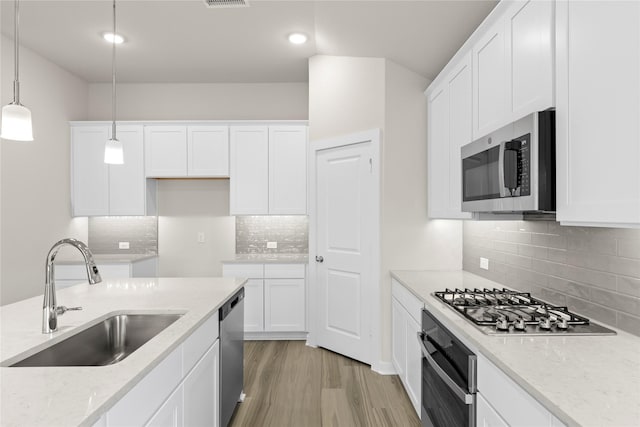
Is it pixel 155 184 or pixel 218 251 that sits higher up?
pixel 155 184

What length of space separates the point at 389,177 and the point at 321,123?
3.17 feet

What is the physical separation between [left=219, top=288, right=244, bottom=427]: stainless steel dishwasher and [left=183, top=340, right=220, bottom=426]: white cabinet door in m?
0.09

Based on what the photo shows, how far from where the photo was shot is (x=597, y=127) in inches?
50.1

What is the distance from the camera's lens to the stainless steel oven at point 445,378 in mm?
1566

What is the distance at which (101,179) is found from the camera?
175 inches

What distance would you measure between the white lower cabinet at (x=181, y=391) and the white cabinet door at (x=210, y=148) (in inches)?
101

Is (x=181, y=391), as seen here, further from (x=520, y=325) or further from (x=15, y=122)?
(x=520, y=325)

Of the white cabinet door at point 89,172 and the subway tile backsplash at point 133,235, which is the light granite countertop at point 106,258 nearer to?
the subway tile backsplash at point 133,235

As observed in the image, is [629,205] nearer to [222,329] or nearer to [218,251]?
[222,329]

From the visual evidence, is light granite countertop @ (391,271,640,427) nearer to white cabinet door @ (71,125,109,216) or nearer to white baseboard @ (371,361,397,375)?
white baseboard @ (371,361,397,375)

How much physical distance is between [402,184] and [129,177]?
10.1 feet

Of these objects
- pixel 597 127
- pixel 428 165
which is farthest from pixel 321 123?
pixel 597 127

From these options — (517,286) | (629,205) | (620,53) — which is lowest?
(517,286)

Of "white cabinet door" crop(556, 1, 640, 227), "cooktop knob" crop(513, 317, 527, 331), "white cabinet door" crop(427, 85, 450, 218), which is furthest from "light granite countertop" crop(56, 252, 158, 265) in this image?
"white cabinet door" crop(556, 1, 640, 227)
